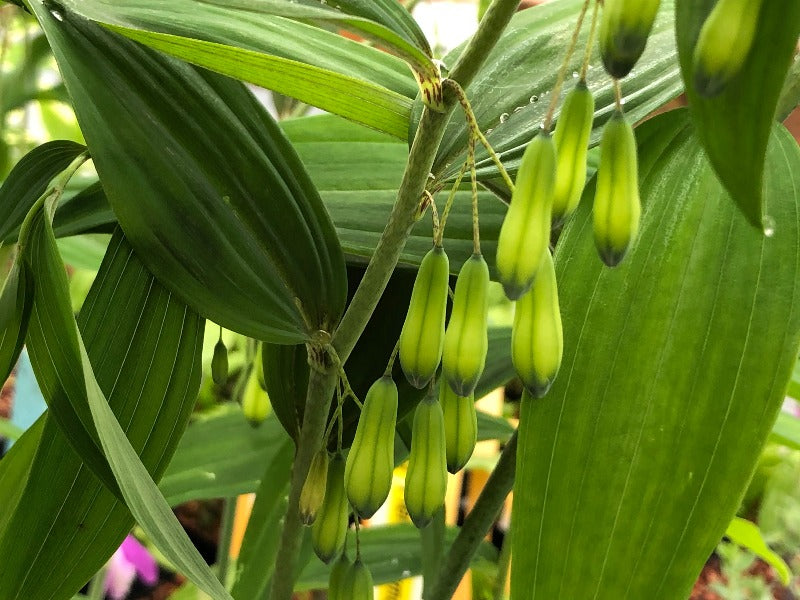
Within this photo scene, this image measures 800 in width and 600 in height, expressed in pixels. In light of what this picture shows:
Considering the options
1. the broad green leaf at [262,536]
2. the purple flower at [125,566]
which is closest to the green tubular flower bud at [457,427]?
the broad green leaf at [262,536]

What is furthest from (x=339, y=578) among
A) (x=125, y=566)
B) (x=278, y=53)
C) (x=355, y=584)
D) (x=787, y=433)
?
(x=125, y=566)

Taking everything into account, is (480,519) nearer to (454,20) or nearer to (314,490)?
(314,490)

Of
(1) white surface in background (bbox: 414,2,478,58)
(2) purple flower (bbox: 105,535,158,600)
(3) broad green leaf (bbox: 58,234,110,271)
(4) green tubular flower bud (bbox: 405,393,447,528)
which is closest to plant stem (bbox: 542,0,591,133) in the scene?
(4) green tubular flower bud (bbox: 405,393,447,528)

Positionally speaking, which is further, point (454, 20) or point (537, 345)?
point (454, 20)

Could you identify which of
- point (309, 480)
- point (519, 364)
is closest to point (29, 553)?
point (309, 480)

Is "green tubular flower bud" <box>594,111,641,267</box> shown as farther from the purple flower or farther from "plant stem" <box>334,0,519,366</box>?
the purple flower

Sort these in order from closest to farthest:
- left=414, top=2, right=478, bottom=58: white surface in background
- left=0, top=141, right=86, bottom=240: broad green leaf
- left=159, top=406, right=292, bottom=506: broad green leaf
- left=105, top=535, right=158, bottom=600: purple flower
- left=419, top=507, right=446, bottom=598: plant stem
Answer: left=0, top=141, right=86, bottom=240: broad green leaf, left=419, top=507, right=446, bottom=598: plant stem, left=159, top=406, right=292, bottom=506: broad green leaf, left=105, top=535, right=158, bottom=600: purple flower, left=414, top=2, right=478, bottom=58: white surface in background

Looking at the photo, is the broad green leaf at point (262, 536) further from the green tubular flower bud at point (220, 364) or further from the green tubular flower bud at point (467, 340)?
the green tubular flower bud at point (467, 340)
